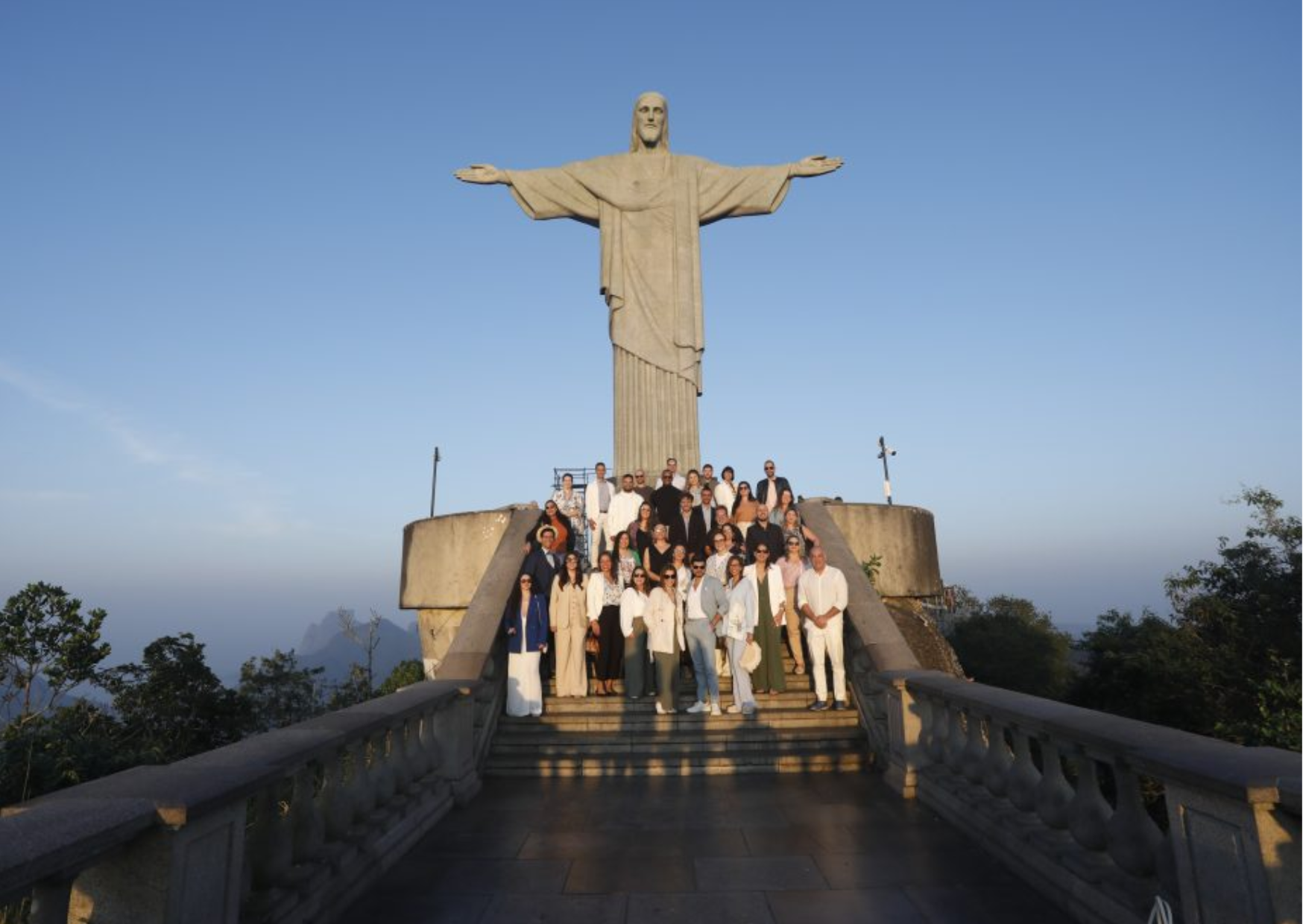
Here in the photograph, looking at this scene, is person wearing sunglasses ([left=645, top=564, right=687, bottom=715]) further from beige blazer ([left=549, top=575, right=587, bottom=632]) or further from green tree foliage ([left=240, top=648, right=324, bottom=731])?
green tree foliage ([left=240, top=648, right=324, bottom=731])

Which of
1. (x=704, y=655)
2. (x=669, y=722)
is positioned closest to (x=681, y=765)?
(x=669, y=722)

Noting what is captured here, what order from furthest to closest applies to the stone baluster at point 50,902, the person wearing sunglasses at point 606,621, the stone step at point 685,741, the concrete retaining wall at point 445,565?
the concrete retaining wall at point 445,565 < the person wearing sunglasses at point 606,621 < the stone step at point 685,741 < the stone baluster at point 50,902

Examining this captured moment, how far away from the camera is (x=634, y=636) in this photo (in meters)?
8.03

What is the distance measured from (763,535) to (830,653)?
162 cm

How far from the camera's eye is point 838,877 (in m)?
4.33

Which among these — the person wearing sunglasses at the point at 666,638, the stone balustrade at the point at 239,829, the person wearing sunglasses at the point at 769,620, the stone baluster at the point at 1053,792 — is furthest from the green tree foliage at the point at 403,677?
the stone baluster at the point at 1053,792

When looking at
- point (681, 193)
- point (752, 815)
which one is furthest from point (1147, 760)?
point (681, 193)

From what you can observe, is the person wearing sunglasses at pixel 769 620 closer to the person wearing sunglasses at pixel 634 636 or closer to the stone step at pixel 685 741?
the stone step at pixel 685 741

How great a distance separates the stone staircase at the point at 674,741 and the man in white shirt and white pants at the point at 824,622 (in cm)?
23

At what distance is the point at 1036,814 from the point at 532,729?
14.7 ft

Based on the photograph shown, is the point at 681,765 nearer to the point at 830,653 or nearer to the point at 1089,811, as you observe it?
the point at 830,653

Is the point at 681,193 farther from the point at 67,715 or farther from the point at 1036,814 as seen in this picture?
the point at 67,715

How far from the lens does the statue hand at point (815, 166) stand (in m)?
14.4

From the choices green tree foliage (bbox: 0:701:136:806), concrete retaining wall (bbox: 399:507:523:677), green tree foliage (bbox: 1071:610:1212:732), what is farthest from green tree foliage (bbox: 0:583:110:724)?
green tree foliage (bbox: 1071:610:1212:732)
